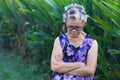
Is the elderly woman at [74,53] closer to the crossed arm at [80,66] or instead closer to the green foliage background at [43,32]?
the crossed arm at [80,66]

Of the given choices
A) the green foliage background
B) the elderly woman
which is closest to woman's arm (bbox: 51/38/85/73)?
the elderly woman

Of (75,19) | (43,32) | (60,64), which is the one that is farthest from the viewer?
(43,32)

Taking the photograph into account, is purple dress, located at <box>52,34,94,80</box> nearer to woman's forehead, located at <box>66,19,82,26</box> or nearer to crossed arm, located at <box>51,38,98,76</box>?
crossed arm, located at <box>51,38,98,76</box>

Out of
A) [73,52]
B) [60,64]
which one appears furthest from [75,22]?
[60,64]

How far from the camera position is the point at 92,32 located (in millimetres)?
5027

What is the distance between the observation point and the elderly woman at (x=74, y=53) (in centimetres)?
354

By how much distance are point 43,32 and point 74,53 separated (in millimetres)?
2543

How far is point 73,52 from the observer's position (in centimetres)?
365

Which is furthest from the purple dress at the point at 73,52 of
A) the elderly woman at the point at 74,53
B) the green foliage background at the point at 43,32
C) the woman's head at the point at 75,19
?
the green foliage background at the point at 43,32

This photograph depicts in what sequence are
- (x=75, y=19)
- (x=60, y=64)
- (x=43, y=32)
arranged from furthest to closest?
(x=43, y=32) < (x=60, y=64) < (x=75, y=19)

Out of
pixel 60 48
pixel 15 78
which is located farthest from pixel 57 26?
pixel 60 48

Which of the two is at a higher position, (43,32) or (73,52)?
(43,32)

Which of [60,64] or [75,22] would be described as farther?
[60,64]

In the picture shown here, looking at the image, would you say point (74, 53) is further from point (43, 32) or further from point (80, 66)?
point (43, 32)
